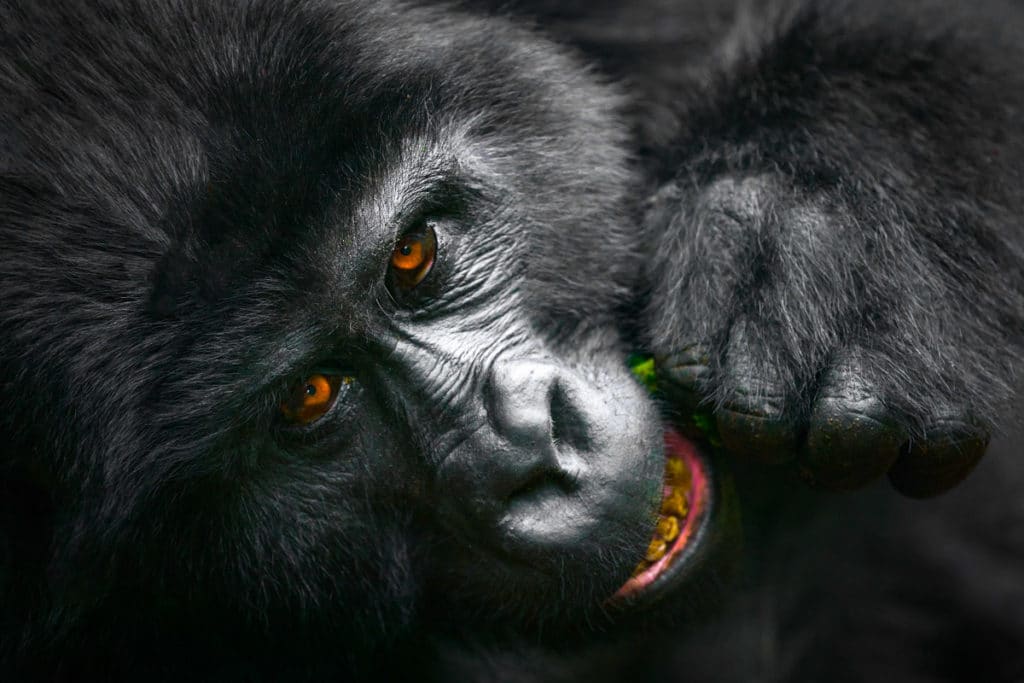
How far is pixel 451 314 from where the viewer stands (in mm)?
2248

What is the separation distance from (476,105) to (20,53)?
2.97ft

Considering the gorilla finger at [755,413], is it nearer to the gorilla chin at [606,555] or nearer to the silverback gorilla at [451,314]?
the silverback gorilla at [451,314]

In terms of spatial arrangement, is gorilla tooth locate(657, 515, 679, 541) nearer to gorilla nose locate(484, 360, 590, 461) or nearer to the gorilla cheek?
the gorilla cheek

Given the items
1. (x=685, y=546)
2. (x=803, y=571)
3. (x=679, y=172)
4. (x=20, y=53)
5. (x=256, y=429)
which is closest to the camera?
(x=20, y=53)

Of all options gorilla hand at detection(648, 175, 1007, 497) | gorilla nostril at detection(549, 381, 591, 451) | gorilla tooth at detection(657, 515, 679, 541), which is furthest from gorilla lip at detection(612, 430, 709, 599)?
gorilla nostril at detection(549, 381, 591, 451)

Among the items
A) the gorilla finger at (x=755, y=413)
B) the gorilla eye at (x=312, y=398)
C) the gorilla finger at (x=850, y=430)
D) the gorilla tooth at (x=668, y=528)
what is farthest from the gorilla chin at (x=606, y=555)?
the gorilla eye at (x=312, y=398)

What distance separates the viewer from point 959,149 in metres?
2.30

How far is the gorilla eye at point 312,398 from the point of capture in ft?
7.04

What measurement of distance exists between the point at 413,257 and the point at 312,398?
35 centimetres

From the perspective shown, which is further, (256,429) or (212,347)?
(256,429)

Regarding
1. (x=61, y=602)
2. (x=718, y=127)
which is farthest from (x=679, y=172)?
(x=61, y=602)

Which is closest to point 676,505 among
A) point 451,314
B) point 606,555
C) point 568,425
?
point 606,555

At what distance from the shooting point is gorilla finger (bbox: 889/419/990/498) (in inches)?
81.4

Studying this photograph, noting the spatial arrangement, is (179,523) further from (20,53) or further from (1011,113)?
(1011,113)
